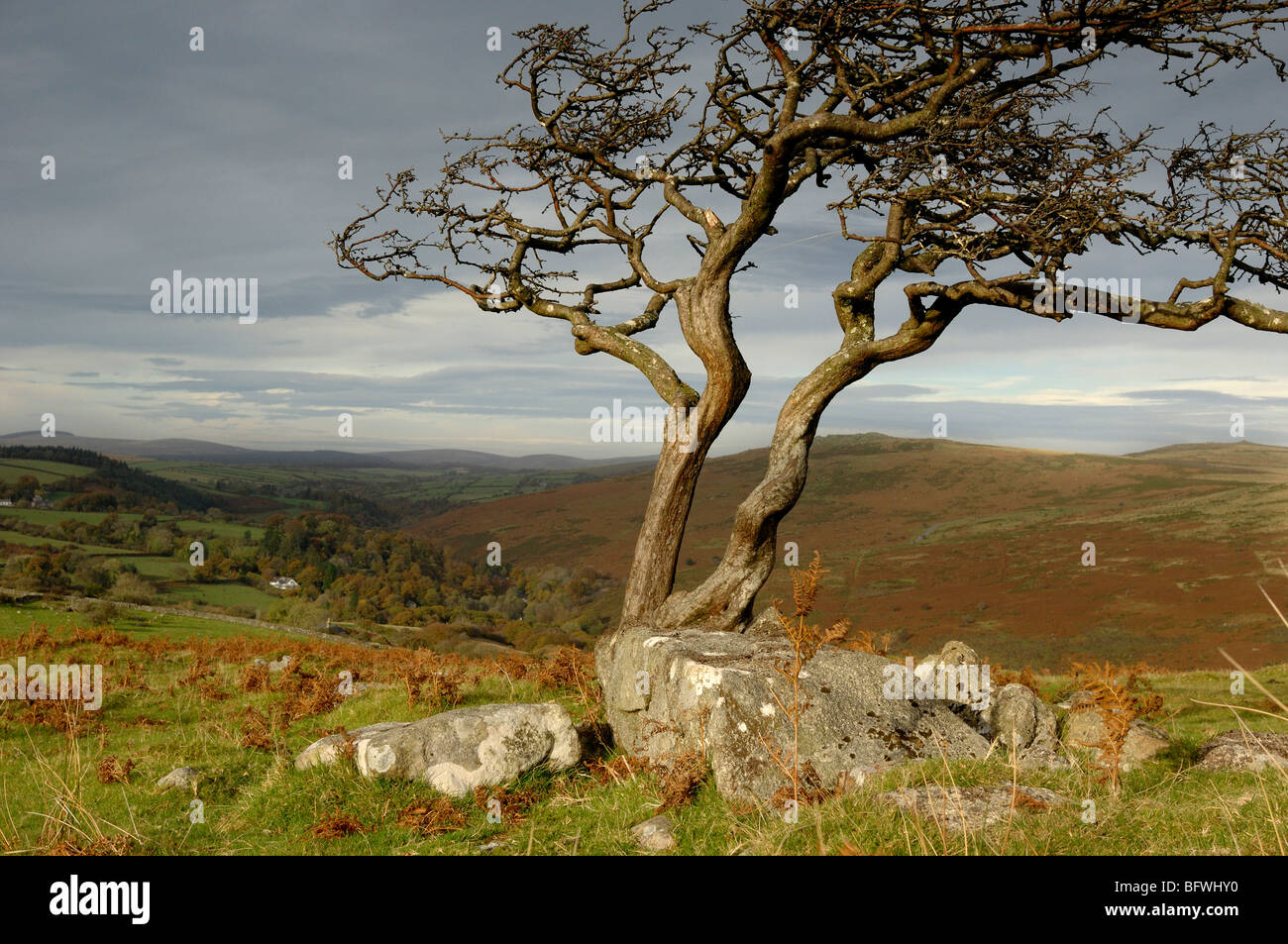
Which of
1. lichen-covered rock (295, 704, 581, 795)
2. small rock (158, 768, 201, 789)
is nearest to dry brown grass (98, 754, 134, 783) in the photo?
small rock (158, 768, 201, 789)

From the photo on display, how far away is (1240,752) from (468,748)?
28.4 ft

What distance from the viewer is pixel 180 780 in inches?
373

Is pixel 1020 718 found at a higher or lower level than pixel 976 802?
lower

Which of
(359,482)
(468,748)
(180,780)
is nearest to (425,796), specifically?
(468,748)

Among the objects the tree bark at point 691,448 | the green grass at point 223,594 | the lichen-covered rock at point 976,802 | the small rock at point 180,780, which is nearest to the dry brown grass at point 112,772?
the small rock at point 180,780

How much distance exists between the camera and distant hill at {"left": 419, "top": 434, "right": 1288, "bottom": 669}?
112 feet

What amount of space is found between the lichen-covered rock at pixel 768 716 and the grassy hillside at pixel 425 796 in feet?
1.47

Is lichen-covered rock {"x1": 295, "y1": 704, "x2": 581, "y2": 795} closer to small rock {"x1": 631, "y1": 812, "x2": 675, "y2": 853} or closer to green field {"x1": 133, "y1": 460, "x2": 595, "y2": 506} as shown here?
small rock {"x1": 631, "y1": 812, "x2": 675, "y2": 853}

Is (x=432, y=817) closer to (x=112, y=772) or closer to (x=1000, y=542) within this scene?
(x=112, y=772)

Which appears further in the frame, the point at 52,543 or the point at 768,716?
the point at 52,543

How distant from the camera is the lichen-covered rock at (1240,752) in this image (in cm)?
828

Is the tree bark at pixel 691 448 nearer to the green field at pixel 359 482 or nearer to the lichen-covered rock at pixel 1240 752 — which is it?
the lichen-covered rock at pixel 1240 752
